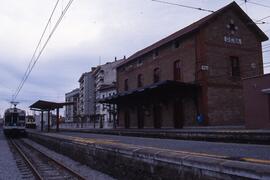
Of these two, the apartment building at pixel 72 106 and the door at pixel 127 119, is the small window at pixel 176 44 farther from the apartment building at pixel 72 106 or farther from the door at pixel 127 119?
the apartment building at pixel 72 106

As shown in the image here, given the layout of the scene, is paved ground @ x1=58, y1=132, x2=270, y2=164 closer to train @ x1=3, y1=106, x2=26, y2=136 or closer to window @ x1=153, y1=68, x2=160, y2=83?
window @ x1=153, y1=68, x2=160, y2=83

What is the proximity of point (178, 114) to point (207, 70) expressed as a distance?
5.06 m

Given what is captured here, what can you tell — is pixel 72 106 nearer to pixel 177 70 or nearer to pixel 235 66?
pixel 177 70

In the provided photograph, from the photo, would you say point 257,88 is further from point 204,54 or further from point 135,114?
point 135,114

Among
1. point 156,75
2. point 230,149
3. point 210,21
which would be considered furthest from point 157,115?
point 230,149

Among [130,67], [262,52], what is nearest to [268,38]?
[262,52]

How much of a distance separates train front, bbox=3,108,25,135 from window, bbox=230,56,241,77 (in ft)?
76.8

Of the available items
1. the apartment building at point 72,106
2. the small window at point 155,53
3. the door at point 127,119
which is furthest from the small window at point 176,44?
the apartment building at point 72,106

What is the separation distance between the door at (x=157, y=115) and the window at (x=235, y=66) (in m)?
7.83

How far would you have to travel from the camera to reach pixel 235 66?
2977 centimetres

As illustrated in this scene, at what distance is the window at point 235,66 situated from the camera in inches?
1162

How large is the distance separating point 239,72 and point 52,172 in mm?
21749

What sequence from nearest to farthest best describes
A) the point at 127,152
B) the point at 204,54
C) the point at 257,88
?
the point at 127,152 → the point at 257,88 → the point at 204,54

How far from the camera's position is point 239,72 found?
1172 inches
